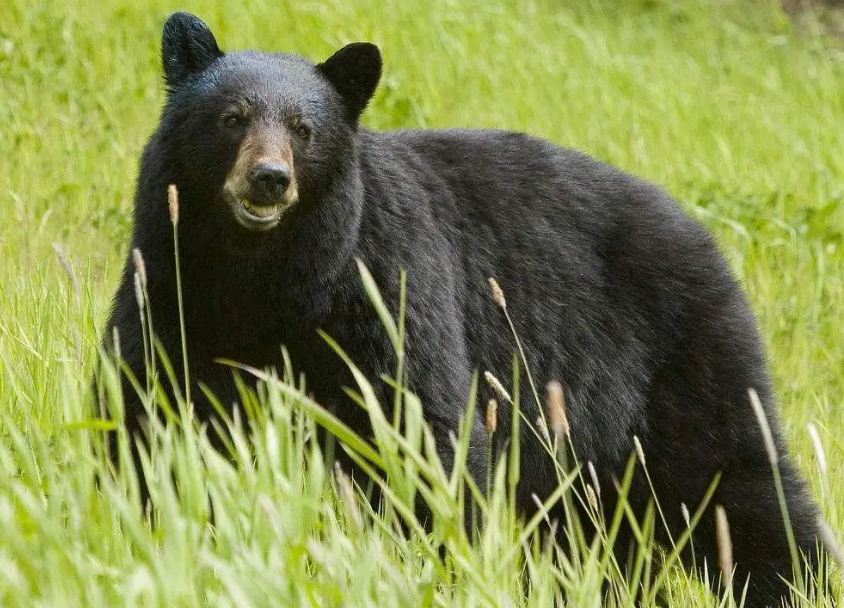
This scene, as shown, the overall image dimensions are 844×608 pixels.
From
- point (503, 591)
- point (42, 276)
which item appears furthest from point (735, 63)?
point (503, 591)

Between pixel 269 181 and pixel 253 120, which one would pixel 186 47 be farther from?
pixel 269 181

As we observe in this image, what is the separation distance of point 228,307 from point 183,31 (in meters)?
0.85

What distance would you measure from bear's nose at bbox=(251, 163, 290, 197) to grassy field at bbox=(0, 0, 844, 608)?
539 mm

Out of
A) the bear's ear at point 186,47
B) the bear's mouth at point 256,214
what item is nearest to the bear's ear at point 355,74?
the bear's ear at point 186,47

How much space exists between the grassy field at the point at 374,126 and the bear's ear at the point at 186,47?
2.43 ft

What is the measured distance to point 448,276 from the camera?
4.24m

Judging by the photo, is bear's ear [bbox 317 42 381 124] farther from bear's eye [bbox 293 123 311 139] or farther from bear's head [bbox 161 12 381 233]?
bear's eye [bbox 293 123 311 139]

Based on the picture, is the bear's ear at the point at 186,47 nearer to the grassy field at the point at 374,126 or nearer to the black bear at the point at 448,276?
the black bear at the point at 448,276

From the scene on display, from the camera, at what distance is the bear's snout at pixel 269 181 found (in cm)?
362

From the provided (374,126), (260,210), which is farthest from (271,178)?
(374,126)

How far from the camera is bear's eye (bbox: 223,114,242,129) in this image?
12.9 ft

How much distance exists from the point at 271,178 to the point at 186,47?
0.73 m

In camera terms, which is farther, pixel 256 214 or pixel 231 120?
pixel 231 120

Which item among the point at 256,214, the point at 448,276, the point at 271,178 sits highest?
the point at 271,178
